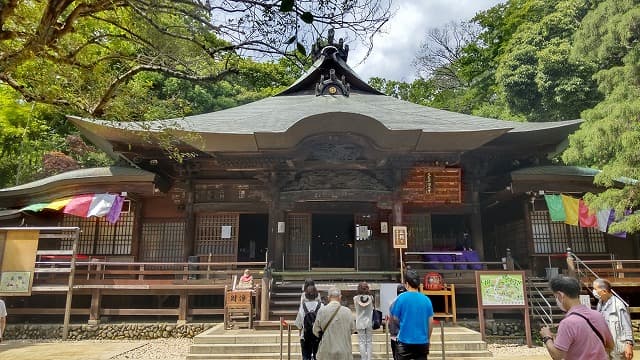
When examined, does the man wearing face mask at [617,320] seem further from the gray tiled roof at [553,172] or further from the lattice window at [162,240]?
the lattice window at [162,240]

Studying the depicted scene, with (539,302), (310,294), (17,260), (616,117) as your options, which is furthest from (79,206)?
(616,117)

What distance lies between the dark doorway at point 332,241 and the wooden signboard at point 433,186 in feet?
13.7

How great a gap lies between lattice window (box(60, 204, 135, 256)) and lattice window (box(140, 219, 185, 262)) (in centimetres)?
45

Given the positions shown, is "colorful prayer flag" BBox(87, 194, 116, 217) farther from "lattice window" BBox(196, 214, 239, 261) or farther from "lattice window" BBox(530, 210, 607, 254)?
"lattice window" BBox(530, 210, 607, 254)

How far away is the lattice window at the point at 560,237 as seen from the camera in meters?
12.8

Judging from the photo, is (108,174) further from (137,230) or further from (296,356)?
(296,356)

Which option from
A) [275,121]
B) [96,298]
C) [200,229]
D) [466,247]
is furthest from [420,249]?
[96,298]

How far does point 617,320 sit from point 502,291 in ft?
16.0

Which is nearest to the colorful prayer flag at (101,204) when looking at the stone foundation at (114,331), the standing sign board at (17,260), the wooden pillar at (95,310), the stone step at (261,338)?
the standing sign board at (17,260)

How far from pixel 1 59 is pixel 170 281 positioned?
736cm

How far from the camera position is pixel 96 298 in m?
11.0

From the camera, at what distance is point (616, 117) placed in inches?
348

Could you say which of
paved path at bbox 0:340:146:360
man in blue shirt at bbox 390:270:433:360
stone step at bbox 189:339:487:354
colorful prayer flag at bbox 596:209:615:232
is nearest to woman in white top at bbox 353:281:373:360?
stone step at bbox 189:339:487:354

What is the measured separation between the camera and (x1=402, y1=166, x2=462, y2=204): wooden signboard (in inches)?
465
